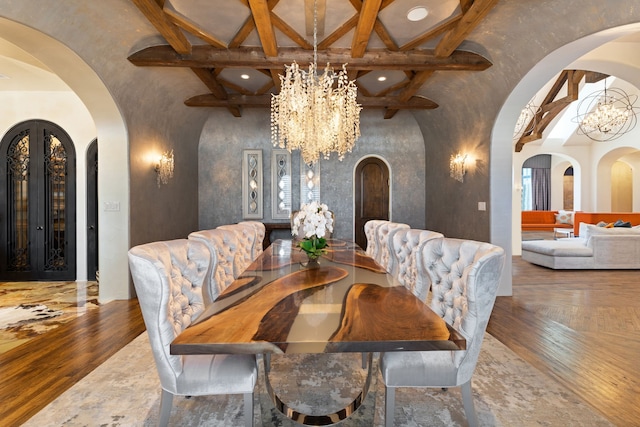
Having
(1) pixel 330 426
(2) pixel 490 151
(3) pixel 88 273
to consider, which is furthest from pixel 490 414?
(3) pixel 88 273

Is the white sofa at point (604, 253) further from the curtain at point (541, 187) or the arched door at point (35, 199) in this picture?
the curtain at point (541, 187)

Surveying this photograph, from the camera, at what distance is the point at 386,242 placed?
3.09 metres

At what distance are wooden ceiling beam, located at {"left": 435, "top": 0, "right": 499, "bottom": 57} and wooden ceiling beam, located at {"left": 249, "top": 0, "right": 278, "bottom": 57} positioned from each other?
184 cm

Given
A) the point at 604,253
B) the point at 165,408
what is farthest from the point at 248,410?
the point at 604,253

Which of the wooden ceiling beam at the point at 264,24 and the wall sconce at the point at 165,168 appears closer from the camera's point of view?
the wooden ceiling beam at the point at 264,24

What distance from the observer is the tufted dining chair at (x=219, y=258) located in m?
2.04

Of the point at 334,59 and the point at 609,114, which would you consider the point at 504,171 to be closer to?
the point at 334,59

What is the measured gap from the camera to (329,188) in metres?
7.26

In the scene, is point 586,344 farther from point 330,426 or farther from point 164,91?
point 164,91

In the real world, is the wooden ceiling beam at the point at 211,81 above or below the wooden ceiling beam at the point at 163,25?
above

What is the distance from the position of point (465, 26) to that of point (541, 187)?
1553 centimetres

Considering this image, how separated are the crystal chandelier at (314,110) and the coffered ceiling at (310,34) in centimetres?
22

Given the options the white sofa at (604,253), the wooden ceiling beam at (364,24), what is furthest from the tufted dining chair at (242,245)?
the white sofa at (604,253)

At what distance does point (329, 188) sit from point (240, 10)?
431 centimetres
